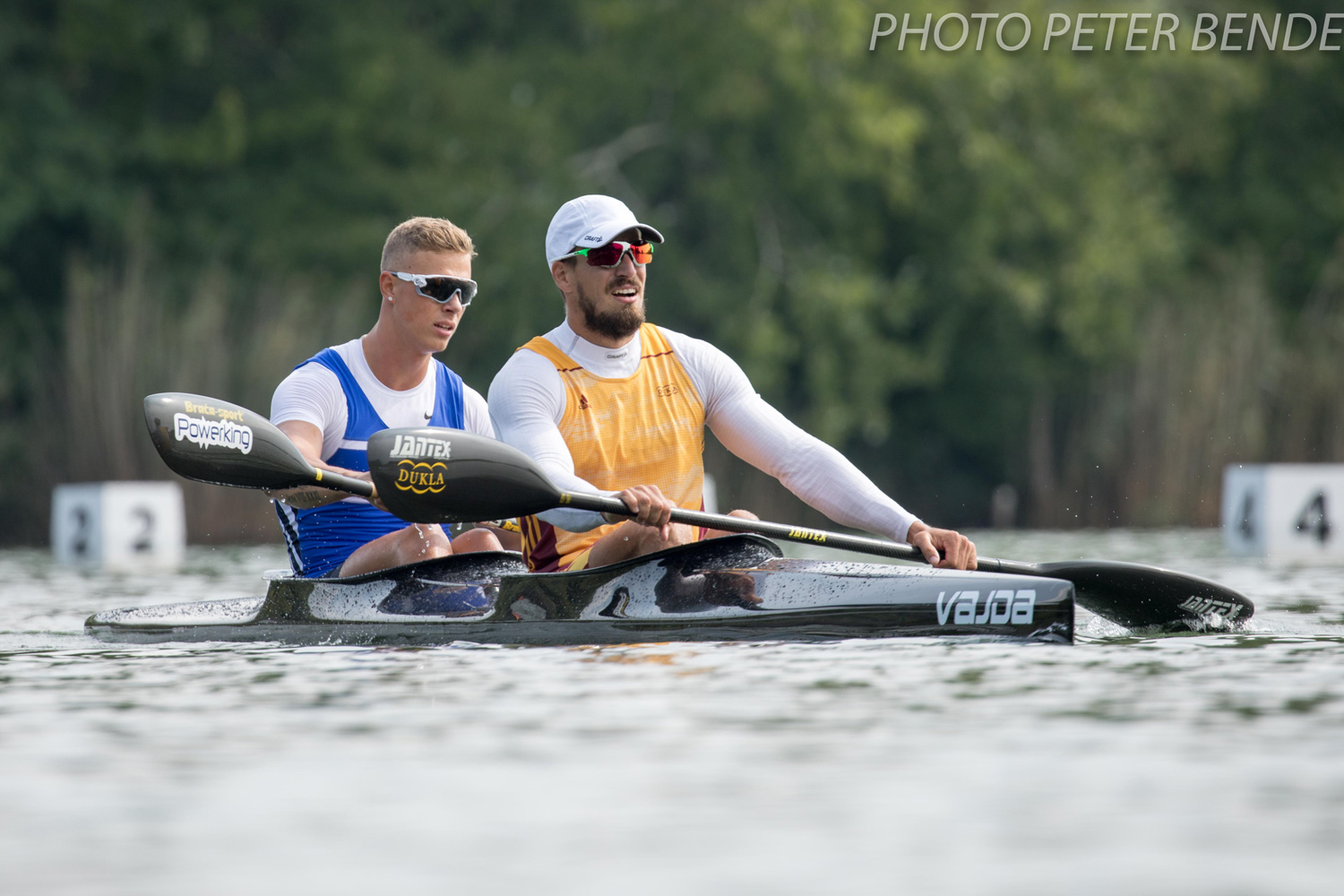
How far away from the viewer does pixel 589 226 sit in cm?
568

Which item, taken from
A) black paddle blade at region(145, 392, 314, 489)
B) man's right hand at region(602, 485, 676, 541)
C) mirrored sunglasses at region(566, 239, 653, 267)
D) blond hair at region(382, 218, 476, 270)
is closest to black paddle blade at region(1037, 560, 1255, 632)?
man's right hand at region(602, 485, 676, 541)

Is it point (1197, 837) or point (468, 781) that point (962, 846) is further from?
point (468, 781)

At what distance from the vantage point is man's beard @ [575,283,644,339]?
5.65 metres

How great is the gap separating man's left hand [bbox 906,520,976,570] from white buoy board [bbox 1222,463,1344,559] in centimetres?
584

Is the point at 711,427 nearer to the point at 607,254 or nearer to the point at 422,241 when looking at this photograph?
the point at 607,254

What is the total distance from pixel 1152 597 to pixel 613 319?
6.11 feet

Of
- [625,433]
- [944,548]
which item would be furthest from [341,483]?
[944,548]

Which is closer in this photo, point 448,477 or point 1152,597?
point 448,477

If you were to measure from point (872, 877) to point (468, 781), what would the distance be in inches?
37.5

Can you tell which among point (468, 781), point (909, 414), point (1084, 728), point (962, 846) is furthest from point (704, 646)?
point (909, 414)

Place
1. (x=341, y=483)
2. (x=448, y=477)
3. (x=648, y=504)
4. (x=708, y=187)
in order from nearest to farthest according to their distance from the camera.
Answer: (x=648, y=504) → (x=448, y=477) → (x=341, y=483) → (x=708, y=187)

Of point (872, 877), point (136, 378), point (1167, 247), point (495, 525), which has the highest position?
point (1167, 247)

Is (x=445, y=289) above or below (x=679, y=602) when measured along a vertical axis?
above

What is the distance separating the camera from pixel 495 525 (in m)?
6.34
